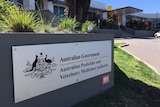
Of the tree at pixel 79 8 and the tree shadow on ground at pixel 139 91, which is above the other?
the tree at pixel 79 8

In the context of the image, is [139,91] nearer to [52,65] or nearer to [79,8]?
[52,65]

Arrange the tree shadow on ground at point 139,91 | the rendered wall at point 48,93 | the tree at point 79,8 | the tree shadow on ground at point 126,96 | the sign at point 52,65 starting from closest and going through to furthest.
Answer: the rendered wall at point 48,93, the sign at point 52,65, the tree shadow on ground at point 126,96, the tree shadow on ground at point 139,91, the tree at point 79,8

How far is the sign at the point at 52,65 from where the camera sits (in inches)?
177

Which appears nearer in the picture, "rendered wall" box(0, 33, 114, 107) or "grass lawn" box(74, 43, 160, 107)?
"rendered wall" box(0, 33, 114, 107)

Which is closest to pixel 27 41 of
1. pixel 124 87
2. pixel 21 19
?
pixel 21 19

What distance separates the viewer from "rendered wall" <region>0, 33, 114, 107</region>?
4.32 meters

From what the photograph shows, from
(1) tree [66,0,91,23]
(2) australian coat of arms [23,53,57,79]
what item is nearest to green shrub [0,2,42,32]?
(2) australian coat of arms [23,53,57,79]

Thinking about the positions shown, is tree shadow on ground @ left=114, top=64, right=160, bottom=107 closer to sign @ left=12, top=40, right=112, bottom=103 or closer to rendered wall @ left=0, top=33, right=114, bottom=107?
rendered wall @ left=0, top=33, right=114, bottom=107

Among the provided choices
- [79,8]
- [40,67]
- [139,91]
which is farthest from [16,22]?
[79,8]

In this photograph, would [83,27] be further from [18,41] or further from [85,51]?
[18,41]

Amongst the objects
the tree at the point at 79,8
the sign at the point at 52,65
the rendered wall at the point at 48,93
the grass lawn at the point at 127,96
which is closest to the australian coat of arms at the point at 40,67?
the sign at the point at 52,65

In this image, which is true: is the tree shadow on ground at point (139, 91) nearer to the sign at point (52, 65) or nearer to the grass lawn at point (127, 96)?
the grass lawn at point (127, 96)

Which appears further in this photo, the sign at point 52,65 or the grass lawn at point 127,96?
the grass lawn at point 127,96

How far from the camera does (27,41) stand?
15.2 feet
